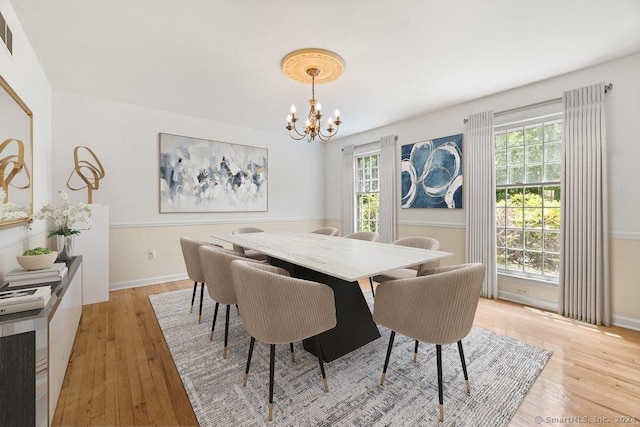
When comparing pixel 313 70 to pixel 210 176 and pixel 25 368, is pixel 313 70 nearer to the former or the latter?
pixel 210 176

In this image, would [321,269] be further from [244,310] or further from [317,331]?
[244,310]

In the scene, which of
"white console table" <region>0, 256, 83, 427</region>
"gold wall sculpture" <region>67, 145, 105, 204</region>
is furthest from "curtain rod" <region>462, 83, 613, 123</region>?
"gold wall sculpture" <region>67, 145, 105, 204</region>

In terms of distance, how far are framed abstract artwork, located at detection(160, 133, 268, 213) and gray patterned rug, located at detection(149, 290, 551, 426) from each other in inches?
93.0

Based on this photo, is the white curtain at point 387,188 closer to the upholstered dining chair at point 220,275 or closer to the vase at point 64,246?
Answer: the upholstered dining chair at point 220,275

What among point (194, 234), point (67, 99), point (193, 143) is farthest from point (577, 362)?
point (67, 99)

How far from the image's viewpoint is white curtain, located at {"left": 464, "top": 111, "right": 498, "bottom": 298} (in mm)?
3412

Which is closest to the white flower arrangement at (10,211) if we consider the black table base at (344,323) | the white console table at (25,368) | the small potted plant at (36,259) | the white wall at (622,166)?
the small potted plant at (36,259)

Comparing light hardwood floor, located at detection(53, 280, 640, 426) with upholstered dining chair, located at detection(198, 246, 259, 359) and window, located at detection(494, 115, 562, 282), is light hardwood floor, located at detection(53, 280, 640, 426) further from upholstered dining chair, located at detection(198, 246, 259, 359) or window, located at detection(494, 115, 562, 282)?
window, located at detection(494, 115, 562, 282)

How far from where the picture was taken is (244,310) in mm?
1564

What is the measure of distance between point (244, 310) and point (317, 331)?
1.41ft

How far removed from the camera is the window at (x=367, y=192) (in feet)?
16.6

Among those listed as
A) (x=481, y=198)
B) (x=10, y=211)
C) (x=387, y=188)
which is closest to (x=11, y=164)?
(x=10, y=211)

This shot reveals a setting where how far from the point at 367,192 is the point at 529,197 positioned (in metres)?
2.49

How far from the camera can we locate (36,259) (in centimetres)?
187
